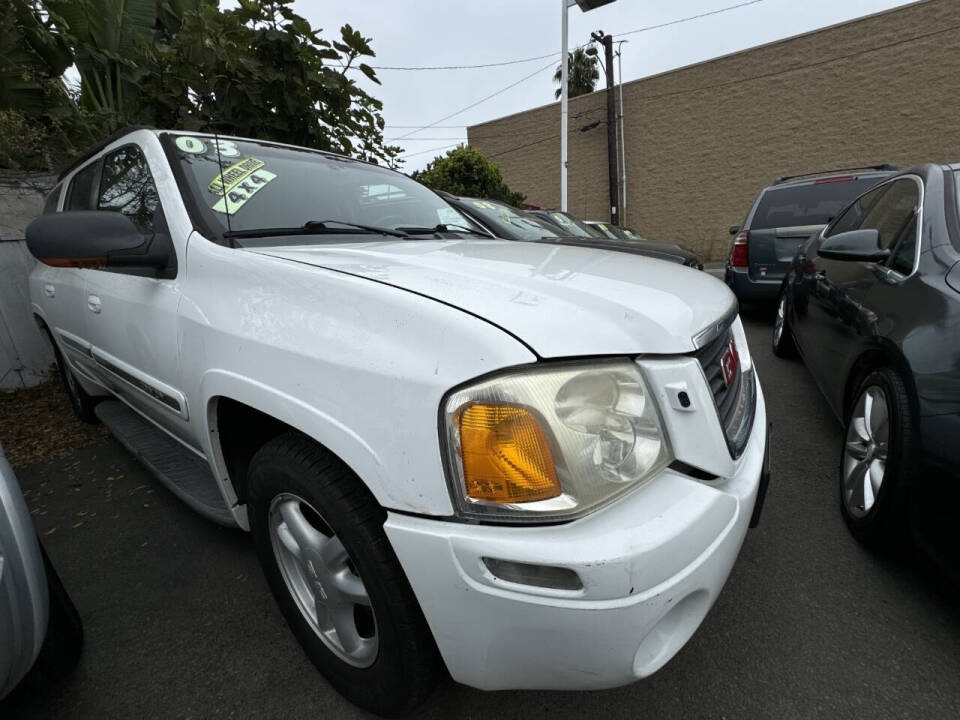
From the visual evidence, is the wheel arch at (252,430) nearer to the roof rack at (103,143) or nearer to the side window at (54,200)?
the roof rack at (103,143)

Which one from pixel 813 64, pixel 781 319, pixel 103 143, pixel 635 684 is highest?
pixel 813 64

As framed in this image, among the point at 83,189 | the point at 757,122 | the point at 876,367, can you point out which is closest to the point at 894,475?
the point at 876,367

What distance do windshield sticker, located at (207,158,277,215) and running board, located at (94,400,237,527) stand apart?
3.19 feet

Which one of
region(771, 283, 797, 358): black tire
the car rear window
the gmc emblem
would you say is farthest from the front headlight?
the car rear window

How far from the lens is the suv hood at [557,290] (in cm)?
100

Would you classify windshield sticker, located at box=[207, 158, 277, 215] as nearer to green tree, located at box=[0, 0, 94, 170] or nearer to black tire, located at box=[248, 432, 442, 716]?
black tire, located at box=[248, 432, 442, 716]

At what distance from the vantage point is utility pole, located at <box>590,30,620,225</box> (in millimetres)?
15956

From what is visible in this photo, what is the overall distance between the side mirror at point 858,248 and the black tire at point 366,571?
91.3 inches

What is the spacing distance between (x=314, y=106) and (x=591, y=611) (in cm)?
456

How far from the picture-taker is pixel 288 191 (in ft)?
6.30

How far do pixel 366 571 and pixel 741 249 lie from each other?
5.15 m

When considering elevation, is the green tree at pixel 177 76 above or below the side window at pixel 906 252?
above

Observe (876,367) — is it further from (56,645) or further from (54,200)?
(54,200)

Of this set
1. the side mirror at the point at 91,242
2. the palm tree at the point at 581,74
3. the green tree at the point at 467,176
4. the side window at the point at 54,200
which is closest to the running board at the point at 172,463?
the side mirror at the point at 91,242
